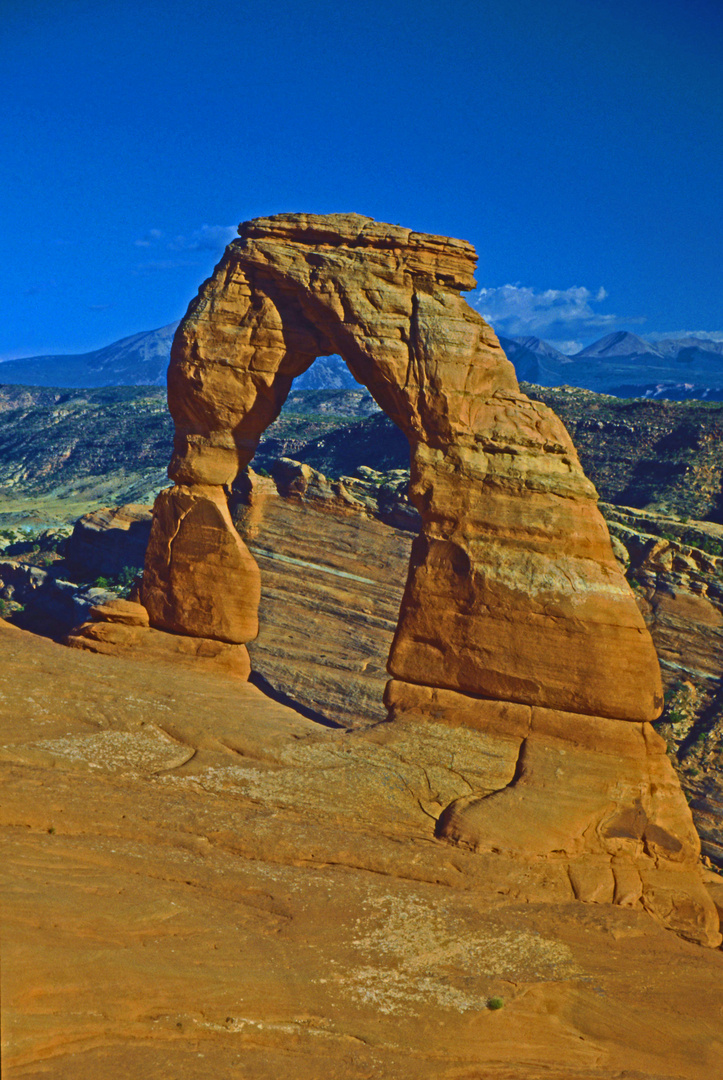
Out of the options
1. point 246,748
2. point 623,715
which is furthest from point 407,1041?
point 623,715

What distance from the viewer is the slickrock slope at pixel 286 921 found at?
10406mm

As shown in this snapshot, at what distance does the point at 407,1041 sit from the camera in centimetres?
1125

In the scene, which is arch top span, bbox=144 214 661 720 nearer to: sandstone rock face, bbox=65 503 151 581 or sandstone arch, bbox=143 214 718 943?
sandstone arch, bbox=143 214 718 943

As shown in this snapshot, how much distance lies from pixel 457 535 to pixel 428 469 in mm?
1826

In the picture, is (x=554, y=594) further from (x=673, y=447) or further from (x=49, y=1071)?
(x=673, y=447)

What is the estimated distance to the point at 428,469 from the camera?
2156 centimetres

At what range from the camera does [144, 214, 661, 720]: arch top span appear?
2012 cm

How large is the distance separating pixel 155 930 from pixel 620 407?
255ft

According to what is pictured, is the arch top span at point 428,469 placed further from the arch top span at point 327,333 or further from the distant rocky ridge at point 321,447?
the distant rocky ridge at point 321,447

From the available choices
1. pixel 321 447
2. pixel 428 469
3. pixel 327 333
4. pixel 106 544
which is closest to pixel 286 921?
pixel 428 469

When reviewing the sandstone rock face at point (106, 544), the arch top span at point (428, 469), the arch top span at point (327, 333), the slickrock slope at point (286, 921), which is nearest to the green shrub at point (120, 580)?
the sandstone rock face at point (106, 544)

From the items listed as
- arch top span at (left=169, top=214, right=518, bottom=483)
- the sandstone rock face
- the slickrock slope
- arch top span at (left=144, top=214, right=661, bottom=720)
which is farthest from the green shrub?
the slickrock slope

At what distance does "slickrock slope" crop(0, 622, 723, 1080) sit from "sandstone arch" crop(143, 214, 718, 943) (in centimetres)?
110

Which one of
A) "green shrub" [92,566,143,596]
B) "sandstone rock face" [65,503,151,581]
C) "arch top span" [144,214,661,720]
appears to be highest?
"arch top span" [144,214,661,720]
